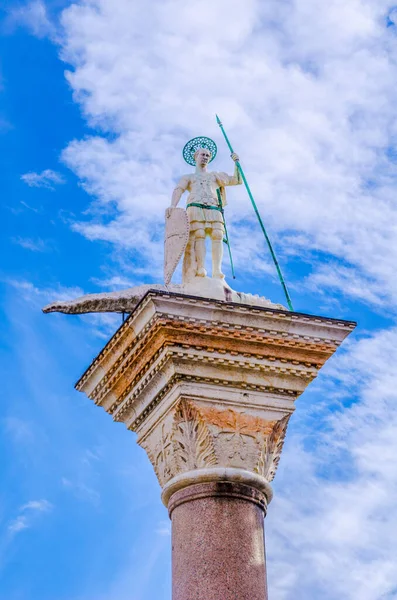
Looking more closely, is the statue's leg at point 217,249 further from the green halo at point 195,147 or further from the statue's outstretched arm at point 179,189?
the green halo at point 195,147

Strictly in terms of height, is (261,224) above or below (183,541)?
above

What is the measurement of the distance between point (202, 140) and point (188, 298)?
3638 millimetres

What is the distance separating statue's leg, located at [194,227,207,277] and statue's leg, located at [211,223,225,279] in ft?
0.46

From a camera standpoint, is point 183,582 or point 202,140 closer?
point 183,582

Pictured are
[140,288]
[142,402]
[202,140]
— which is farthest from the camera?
[202,140]

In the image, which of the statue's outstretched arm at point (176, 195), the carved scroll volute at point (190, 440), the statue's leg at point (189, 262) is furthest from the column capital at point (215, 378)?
the statue's outstretched arm at point (176, 195)

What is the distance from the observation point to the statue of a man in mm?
12906

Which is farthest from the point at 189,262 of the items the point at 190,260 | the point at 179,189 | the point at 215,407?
the point at 215,407

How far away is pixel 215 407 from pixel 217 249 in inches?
104

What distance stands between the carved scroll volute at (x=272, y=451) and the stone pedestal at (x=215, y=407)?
0.6 inches

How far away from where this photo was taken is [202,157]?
543 inches

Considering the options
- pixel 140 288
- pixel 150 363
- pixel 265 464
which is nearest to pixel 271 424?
pixel 265 464

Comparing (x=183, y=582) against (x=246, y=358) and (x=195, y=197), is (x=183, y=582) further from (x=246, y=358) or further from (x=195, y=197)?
(x=195, y=197)

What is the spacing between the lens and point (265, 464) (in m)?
11.3
